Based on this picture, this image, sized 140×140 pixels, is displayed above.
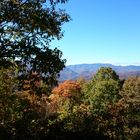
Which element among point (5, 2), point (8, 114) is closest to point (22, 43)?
point (5, 2)

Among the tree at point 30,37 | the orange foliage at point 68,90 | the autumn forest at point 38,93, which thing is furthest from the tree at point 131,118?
the orange foliage at point 68,90

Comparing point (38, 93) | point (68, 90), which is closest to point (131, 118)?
point (38, 93)

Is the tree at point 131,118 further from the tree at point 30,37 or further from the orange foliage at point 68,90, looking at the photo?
the orange foliage at point 68,90

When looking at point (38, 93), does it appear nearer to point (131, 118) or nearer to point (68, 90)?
point (131, 118)

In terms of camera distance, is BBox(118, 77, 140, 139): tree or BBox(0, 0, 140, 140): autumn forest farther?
BBox(118, 77, 140, 139): tree

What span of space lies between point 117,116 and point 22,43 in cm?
1951

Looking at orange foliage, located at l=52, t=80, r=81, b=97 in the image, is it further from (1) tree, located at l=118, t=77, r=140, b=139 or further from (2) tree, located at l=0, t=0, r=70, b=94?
(2) tree, located at l=0, t=0, r=70, b=94

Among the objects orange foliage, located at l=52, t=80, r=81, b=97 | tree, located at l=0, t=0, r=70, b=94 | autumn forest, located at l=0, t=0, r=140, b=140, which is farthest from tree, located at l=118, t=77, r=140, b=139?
orange foliage, located at l=52, t=80, r=81, b=97

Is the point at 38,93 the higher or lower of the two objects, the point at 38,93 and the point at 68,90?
the higher

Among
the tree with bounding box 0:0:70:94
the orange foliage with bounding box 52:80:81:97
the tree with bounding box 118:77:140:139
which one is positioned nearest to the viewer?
the tree with bounding box 0:0:70:94

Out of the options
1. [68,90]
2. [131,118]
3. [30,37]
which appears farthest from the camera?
[68,90]

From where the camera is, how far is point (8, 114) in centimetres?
3044

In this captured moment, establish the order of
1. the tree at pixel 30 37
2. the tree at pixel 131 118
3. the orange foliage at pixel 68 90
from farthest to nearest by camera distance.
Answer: the orange foliage at pixel 68 90
the tree at pixel 131 118
the tree at pixel 30 37

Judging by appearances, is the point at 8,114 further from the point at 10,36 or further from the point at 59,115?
the point at 10,36
